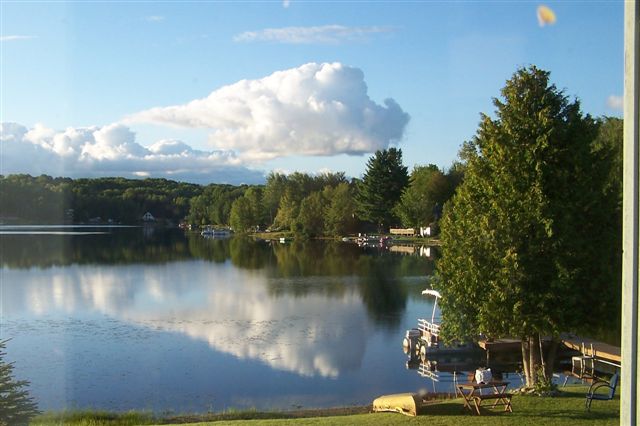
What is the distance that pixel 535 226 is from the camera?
11680 mm

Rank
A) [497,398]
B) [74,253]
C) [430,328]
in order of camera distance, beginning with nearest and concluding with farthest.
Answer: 1. [497,398]
2. [430,328]
3. [74,253]

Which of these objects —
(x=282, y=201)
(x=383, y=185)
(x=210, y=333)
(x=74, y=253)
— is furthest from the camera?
(x=282, y=201)

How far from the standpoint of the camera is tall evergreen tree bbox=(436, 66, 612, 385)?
11.5 m

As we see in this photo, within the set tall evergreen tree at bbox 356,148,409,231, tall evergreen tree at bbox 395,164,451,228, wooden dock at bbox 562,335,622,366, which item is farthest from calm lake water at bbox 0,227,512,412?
tall evergreen tree at bbox 356,148,409,231

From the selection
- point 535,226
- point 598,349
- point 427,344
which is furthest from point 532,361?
point 427,344

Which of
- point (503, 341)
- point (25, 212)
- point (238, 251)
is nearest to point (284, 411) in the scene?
point (503, 341)

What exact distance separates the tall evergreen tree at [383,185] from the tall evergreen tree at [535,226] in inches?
2713

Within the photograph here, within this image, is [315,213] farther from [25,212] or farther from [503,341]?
[503,341]

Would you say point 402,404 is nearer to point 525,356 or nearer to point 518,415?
point 518,415

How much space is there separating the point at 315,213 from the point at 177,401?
72514 mm

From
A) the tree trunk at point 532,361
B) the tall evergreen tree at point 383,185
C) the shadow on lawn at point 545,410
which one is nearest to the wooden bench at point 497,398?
the shadow on lawn at point 545,410

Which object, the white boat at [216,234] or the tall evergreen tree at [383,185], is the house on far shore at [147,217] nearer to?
the white boat at [216,234]

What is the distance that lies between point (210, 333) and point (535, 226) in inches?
612

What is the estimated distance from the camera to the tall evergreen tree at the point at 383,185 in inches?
3211
